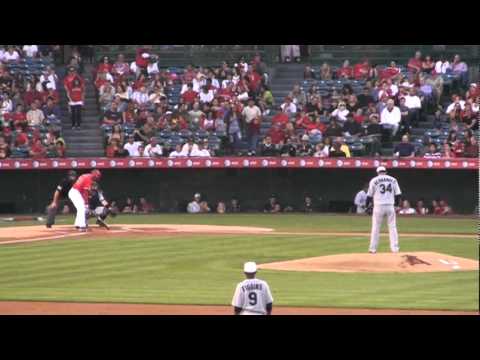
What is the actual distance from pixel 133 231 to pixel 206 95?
10.4 metres

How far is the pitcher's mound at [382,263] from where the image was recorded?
21.4 m

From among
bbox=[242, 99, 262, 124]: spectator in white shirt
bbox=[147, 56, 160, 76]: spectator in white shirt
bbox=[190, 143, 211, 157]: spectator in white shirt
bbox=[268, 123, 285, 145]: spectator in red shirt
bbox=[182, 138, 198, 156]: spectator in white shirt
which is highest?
bbox=[147, 56, 160, 76]: spectator in white shirt

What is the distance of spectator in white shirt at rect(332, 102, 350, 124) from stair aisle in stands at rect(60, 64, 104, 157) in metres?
7.91

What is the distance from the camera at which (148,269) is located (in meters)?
22.4

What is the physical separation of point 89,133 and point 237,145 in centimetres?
541

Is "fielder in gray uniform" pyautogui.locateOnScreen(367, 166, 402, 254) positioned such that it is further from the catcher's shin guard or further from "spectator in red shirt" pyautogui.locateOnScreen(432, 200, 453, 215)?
"spectator in red shirt" pyautogui.locateOnScreen(432, 200, 453, 215)

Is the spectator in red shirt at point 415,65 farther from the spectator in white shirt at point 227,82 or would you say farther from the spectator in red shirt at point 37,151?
the spectator in red shirt at point 37,151

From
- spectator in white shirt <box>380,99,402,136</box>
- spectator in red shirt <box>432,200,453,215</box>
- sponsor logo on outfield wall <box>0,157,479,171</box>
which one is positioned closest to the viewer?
sponsor logo on outfield wall <box>0,157,479,171</box>

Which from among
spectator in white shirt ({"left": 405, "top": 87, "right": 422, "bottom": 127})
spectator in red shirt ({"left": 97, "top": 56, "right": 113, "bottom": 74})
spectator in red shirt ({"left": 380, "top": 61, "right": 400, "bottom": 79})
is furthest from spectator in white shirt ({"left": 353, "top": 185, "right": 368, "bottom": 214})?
spectator in red shirt ({"left": 97, "top": 56, "right": 113, "bottom": 74})

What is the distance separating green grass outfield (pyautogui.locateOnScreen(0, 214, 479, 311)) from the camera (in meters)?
18.4

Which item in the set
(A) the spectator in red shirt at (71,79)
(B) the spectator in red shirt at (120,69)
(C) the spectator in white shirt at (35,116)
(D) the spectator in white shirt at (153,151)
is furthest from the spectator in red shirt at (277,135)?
(C) the spectator in white shirt at (35,116)

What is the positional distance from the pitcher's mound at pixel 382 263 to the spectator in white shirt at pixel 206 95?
16.2 m
